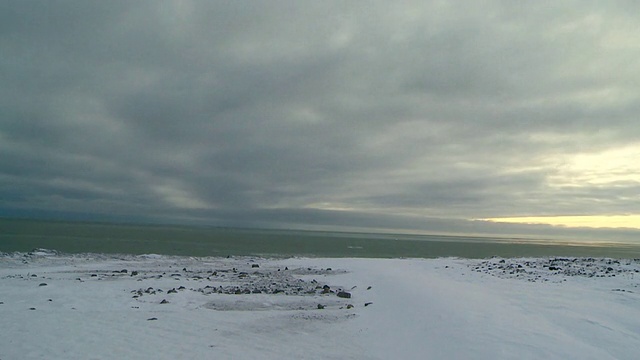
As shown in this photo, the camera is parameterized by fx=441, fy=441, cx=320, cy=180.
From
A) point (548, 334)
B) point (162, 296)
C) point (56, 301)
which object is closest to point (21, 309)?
point (56, 301)

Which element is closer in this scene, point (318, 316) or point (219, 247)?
point (318, 316)

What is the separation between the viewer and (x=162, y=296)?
19.2 m

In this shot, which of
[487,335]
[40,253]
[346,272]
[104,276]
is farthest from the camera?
[40,253]

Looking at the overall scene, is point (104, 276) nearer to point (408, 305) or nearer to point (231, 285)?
point (231, 285)

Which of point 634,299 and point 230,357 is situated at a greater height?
point 634,299

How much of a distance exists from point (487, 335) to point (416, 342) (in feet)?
6.44

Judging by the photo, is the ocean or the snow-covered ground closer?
the snow-covered ground

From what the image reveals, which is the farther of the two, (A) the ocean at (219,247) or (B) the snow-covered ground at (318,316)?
(A) the ocean at (219,247)

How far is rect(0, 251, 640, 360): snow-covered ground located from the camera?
11648 millimetres

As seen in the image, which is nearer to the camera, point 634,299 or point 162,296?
point 634,299

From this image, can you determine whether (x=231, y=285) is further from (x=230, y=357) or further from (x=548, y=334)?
(x=548, y=334)

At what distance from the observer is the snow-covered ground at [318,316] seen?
38.2 ft

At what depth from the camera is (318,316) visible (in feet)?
54.1

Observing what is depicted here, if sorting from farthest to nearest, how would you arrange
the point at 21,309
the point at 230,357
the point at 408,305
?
the point at 408,305 → the point at 21,309 → the point at 230,357
